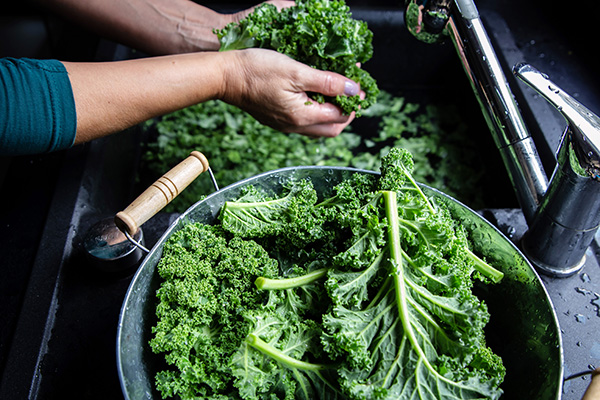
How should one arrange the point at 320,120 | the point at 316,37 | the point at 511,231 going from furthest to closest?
the point at 320,120 < the point at 316,37 < the point at 511,231

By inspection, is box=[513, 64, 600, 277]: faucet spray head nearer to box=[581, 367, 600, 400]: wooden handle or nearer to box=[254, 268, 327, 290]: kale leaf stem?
box=[581, 367, 600, 400]: wooden handle

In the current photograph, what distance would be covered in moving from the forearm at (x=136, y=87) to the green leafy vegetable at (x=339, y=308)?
460 mm

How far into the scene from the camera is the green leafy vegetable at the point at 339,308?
89 centimetres

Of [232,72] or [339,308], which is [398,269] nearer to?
[339,308]

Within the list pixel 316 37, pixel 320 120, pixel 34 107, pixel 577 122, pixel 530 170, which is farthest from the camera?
pixel 320 120

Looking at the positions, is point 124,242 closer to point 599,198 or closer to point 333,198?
point 333,198

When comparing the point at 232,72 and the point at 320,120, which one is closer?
the point at 232,72

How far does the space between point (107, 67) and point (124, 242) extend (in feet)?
1.64

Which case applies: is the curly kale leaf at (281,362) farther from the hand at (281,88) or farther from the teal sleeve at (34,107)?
the hand at (281,88)

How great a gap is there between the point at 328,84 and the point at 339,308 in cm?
88

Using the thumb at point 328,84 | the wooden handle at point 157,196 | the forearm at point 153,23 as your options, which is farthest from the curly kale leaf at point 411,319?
the forearm at point 153,23

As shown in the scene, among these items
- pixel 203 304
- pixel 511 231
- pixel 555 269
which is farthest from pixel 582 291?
pixel 203 304

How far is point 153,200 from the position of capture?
107 cm

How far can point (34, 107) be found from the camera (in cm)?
112
